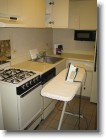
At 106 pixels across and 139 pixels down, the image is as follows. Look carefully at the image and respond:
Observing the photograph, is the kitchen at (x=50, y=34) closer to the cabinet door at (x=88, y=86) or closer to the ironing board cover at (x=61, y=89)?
the cabinet door at (x=88, y=86)

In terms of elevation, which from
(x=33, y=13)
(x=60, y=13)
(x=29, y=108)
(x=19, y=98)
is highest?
(x=60, y=13)

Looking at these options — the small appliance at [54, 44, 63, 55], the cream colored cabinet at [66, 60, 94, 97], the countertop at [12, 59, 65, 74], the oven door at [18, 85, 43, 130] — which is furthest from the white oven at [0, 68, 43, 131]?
the small appliance at [54, 44, 63, 55]

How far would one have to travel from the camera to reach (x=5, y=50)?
217 cm

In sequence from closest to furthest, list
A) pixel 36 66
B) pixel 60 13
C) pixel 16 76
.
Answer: pixel 16 76 → pixel 36 66 → pixel 60 13

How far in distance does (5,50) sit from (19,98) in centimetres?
89

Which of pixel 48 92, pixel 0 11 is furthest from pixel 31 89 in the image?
pixel 0 11

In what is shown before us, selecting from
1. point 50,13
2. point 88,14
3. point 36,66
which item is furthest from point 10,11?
point 88,14

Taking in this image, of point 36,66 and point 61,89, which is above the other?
point 36,66

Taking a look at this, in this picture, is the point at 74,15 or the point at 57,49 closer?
the point at 74,15

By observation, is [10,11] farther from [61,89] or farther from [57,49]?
[57,49]

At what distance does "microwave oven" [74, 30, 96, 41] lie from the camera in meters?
3.03

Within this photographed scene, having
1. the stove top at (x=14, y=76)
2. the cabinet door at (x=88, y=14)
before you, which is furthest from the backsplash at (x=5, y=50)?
the cabinet door at (x=88, y=14)

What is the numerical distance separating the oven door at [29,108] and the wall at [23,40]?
2.62ft

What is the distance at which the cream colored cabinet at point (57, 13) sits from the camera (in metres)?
2.64
